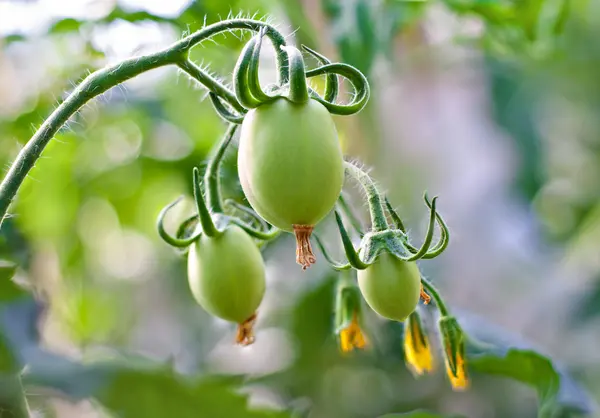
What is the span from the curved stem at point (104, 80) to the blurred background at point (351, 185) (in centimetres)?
28

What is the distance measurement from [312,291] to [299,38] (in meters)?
0.49

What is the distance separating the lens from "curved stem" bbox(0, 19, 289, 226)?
597mm

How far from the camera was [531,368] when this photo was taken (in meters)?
1.03

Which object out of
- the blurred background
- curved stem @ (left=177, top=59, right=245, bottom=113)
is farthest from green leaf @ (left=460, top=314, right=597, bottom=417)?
curved stem @ (left=177, top=59, right=245, bottom=113)

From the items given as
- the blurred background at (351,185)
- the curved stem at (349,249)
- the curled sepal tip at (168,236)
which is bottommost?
the curved stem at (349,249)

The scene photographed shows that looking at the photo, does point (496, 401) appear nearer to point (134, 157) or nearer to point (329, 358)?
point (329, 358)

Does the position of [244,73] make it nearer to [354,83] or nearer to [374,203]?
[354,83]

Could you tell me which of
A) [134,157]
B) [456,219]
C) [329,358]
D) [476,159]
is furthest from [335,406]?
[476,159]

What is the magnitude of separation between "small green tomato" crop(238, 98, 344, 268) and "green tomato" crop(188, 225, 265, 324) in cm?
13

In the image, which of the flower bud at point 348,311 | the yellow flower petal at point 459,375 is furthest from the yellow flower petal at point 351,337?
the yellow flower petal at point 459,375

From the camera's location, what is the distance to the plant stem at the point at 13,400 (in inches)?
27.0

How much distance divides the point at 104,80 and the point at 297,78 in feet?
0.57

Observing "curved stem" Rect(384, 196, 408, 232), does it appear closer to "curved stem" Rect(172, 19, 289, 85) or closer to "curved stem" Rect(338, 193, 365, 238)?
"curved stem" Rect(338, 193, 365, 238)

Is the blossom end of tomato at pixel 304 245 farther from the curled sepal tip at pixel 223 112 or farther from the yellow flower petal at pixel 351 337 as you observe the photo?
the yellow flower petal at pixel 351 337
